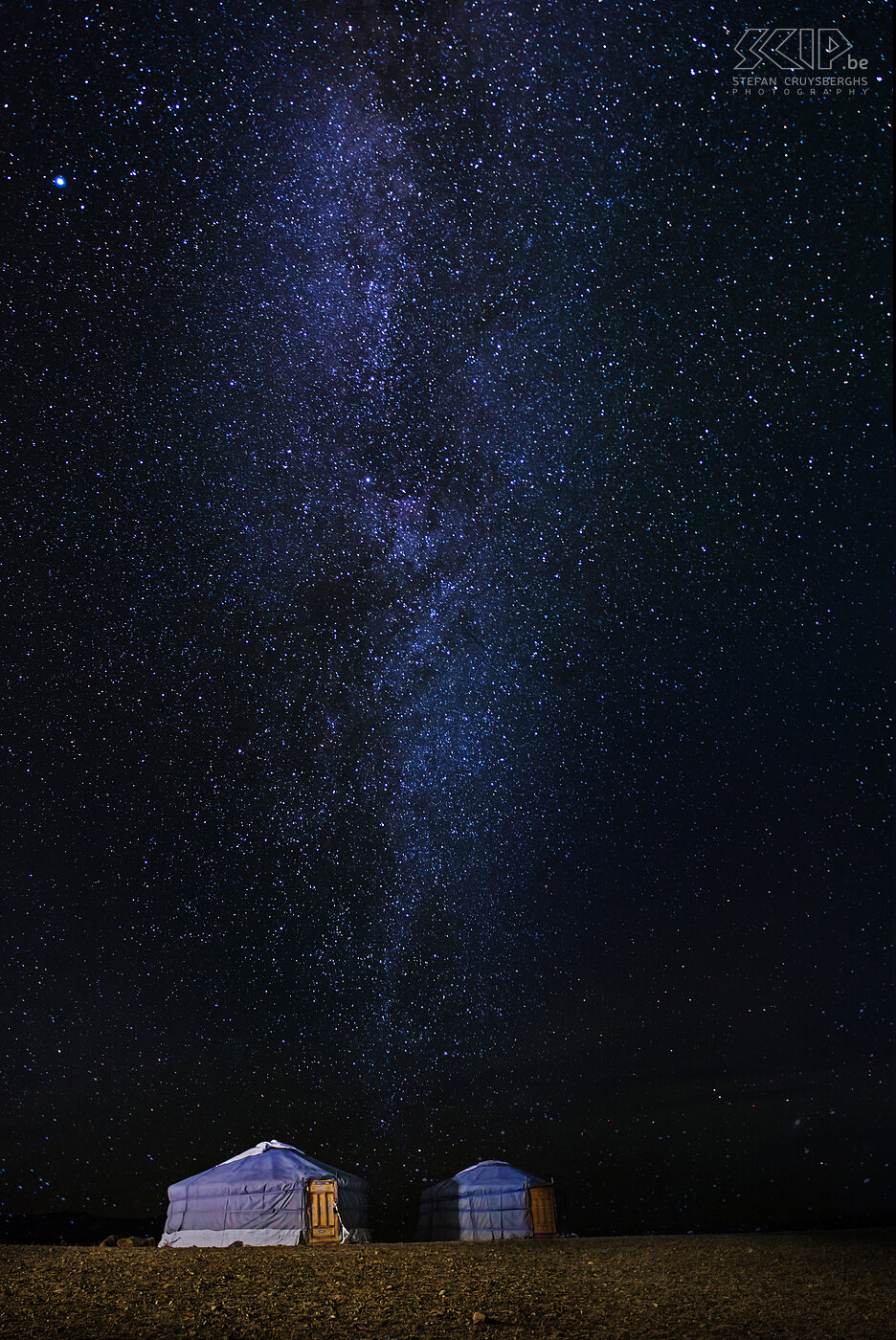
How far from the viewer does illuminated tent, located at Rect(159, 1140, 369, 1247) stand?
17.2 meters

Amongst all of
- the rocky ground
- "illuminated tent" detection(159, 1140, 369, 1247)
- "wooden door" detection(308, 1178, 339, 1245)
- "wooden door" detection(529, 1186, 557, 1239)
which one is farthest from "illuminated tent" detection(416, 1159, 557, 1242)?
the rocky ground

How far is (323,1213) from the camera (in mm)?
17656

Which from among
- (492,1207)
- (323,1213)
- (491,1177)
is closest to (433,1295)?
(323,1213)

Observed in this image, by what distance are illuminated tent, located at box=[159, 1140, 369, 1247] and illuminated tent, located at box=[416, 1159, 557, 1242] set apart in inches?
105

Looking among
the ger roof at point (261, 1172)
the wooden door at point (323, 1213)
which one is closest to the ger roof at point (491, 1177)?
the ger roof at point (261, 1172)

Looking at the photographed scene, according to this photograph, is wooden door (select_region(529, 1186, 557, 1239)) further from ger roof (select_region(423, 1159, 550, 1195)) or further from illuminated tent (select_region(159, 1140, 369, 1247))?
illuminated tent (select_region(159, 1140, 369, 1247))

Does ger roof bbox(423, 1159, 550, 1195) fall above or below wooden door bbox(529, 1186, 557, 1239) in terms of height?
above

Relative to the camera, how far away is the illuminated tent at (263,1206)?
679 inches

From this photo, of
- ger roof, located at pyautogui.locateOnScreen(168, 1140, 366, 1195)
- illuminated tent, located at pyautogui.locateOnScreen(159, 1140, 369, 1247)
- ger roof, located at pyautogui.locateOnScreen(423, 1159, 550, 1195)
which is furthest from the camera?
ger roof, located at pyautogui.locateOnScreen(423, 1159, 550, 1195)

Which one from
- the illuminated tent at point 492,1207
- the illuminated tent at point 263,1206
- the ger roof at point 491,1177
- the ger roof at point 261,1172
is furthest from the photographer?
the ger roof at point 491,1177

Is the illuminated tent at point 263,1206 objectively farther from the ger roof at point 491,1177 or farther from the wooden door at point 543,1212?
the wooden door at point 543,1212

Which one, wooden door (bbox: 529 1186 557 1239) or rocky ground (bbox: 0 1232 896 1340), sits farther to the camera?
wooden door (bbox: 529 1186 557 1239)

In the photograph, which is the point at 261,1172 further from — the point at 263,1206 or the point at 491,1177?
the point at 491,1177

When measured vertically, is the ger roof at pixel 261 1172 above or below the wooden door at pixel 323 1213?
above
